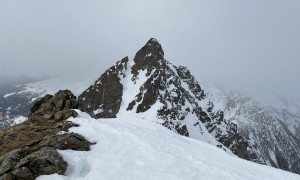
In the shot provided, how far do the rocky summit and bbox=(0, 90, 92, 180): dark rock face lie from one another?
101561 millimetres

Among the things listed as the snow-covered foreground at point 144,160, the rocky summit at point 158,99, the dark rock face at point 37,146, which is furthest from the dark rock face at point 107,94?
the snow-covered foreground at point 144,160

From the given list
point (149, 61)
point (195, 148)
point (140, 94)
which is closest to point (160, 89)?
point (140, 94)

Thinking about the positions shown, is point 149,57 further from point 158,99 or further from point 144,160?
point 144,160

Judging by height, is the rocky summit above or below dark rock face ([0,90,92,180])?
above

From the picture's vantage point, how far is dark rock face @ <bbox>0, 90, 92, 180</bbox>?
20.7 meters

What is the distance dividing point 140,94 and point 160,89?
7.65m

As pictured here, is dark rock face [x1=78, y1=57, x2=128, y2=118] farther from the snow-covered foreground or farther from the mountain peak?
the snow-covered foreground

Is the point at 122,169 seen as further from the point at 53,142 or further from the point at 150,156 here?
the point at 53,142

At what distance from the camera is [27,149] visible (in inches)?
917

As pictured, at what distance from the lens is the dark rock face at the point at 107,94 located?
15588 cm

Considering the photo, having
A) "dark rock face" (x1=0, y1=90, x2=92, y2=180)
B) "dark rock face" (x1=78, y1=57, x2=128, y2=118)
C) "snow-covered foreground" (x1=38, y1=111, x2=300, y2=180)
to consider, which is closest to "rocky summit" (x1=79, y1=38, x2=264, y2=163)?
"dark rock face" (x1=78, y1=57, x2=128, y2=118)

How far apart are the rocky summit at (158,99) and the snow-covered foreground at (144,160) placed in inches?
4033

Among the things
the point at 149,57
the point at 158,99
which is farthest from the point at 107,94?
the point at 158,99

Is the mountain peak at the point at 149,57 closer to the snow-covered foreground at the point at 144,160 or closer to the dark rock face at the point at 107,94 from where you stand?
the dark rock face at the point at 107,94
